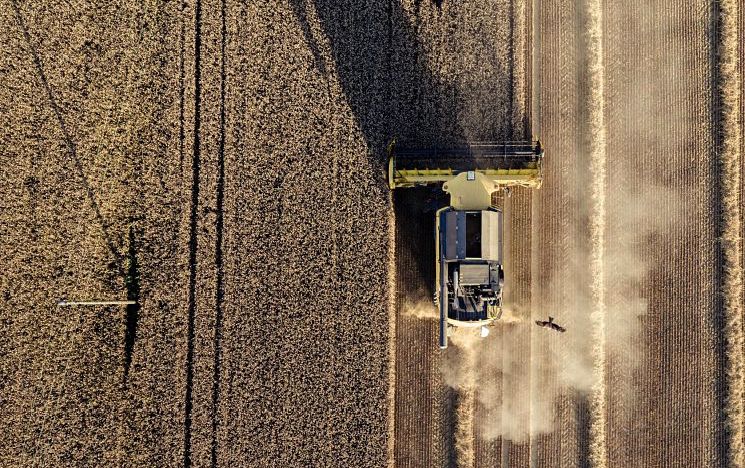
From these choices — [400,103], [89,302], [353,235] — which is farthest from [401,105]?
[89,302]

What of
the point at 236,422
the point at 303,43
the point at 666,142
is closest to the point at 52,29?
the point at 303,43

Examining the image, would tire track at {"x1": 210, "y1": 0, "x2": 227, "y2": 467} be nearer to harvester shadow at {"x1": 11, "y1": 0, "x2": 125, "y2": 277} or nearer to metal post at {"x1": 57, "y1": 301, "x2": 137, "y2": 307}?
metal post at {"x1": 57, "y1": 301, "x2": 137, "y2": 307}

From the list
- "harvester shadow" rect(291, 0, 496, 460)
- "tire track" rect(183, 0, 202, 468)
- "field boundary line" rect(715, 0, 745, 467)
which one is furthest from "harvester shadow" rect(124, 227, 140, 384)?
"field boundary line" rect(715, 0, 745, 467)

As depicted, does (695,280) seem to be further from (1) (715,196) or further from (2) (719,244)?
(1) (715,196)

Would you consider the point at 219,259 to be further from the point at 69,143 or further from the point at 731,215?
the point at 731,215

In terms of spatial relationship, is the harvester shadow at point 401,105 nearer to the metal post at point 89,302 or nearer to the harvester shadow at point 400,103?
the harvester shadow at point 400,103

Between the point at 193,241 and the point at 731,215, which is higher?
the point at 731,215

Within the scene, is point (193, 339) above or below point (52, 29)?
below
